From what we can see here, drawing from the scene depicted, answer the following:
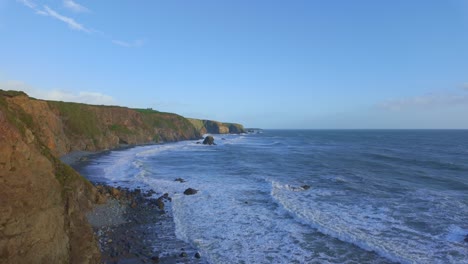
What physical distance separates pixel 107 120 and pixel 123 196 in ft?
198

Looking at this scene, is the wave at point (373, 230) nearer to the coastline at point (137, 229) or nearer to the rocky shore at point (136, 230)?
the coastline at point (137, 229)

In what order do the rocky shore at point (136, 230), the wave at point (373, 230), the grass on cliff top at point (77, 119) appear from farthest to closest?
the grass on cliff top at point (77, 119) < the wave at point (373, 230) < the rocky shore at point (136, 230)

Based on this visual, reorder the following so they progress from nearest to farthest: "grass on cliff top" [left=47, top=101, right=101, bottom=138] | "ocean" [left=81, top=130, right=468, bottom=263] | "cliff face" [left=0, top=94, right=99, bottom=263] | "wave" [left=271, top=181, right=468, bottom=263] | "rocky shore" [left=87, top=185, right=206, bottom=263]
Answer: "cliff face" [left=0, top=94, right=99, bottom=263]
"rocky shore" [left=87, top=185, right=206, bottom=263]
"wave" [left=271, top=181, right=468, bottom=263]
"ocean" [left=81, top=130, right=468, bottom=263]
"grass on cliff top" [left=47, top=101, right=101, bottom=138]

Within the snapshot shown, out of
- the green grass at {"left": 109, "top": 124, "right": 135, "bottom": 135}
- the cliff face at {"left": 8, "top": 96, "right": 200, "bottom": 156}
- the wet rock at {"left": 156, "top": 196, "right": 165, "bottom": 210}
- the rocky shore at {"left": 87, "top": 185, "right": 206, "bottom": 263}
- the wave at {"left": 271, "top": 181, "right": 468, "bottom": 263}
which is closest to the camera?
the rocky shore at {"left": 87, "top": 185, "right": 206, "bottom": 263}

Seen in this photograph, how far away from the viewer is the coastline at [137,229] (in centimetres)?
1518

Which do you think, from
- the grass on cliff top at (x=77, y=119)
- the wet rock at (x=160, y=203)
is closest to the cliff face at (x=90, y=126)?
the grass on cliff top at (x=77, y=119)

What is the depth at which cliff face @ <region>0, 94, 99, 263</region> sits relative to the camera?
1012 cm

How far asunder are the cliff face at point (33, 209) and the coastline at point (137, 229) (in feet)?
9.53

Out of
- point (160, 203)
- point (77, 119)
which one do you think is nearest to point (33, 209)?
point (160, 203)

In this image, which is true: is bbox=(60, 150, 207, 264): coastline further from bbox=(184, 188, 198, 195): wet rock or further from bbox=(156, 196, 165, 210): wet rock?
bbox=(184, 188, 198, 195): wet rock

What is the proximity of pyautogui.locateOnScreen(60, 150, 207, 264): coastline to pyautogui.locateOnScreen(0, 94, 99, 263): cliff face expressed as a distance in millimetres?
2905

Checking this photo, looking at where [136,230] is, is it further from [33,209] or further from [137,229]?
[33,209]

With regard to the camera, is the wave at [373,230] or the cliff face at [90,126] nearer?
the wave at [373,230]

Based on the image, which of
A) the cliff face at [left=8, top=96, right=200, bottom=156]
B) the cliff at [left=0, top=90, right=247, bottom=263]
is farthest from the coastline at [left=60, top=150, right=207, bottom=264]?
the cliff face at [left=8, top=96, right=200, bottom=156]
